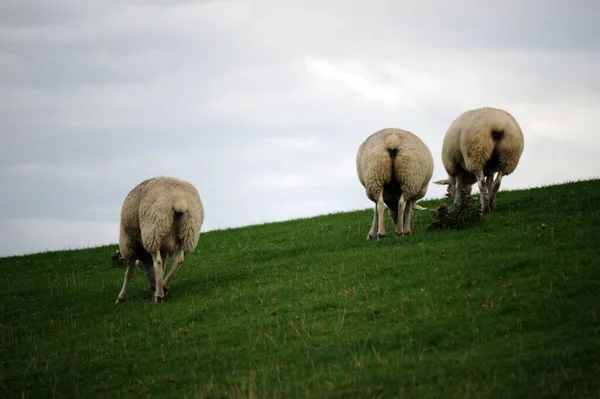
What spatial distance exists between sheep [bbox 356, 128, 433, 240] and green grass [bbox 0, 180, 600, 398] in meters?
1.05

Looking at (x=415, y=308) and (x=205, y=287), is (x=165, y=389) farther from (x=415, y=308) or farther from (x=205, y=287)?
(x=205, y=287)

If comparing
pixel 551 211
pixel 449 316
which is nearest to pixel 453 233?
pixel 551 211

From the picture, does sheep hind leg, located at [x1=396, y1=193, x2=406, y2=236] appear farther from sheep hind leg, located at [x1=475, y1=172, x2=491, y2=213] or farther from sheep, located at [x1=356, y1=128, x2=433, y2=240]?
sheep hind leg, located at [x1=475, y1=172, x2=491, y2=213]

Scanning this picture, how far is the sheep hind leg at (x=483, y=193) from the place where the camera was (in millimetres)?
17938

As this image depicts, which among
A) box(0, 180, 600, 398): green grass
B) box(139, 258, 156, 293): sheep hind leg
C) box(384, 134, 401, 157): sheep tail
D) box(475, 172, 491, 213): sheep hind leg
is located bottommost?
box(0, 180, 600, 398): green grass

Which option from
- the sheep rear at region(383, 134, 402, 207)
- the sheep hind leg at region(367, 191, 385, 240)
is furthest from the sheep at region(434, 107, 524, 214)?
the sheep hind leg at region(367, 191, 385, 240)

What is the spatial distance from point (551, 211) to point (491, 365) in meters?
10.8

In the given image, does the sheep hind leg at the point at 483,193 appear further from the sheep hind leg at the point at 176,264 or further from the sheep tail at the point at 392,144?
the sheep hind leg at the point at 176,264

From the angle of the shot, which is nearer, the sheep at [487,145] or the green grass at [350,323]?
the green grass at [350,323]

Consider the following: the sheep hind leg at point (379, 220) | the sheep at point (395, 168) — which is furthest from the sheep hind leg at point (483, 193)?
the sheep hind leg at point (379, 220)

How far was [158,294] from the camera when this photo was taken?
14.1 metres

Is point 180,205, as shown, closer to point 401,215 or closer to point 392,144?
point 392,144

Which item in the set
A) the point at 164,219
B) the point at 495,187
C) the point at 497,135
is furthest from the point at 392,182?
the point at 164,219

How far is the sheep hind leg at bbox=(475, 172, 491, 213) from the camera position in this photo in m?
17.9
